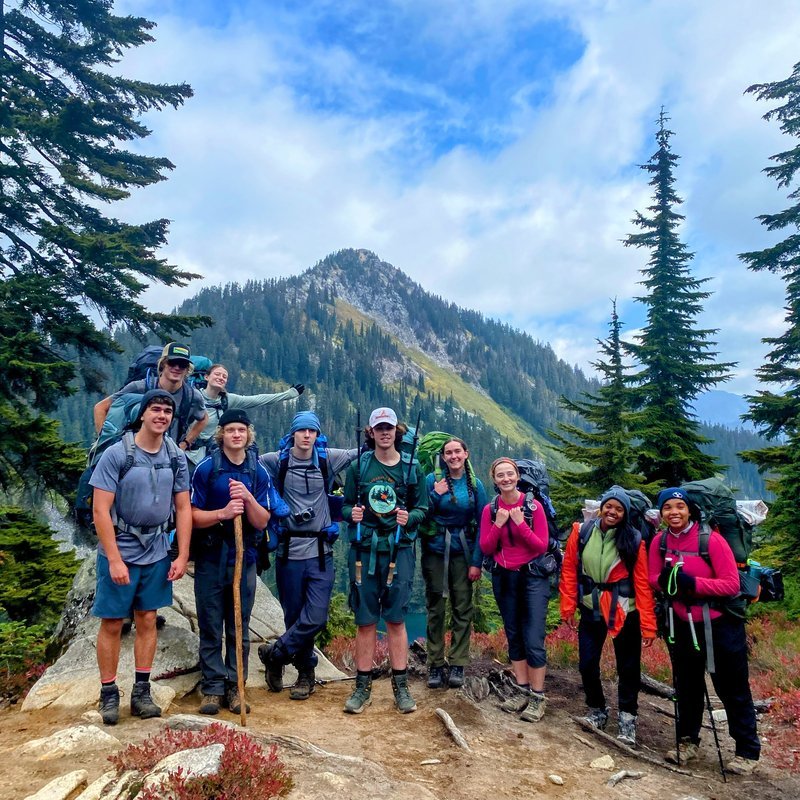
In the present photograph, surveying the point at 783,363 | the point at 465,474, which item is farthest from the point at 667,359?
the point at 465,474

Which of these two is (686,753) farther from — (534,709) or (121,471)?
(121,471)

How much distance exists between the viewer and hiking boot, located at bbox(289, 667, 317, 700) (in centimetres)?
621

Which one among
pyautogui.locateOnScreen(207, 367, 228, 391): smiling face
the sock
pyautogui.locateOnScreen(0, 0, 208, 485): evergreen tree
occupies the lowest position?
the sock

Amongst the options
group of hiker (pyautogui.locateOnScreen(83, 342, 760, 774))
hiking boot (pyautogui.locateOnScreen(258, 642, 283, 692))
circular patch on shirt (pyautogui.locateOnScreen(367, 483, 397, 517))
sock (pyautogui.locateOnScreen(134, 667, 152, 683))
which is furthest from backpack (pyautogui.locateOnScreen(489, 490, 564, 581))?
sock (pyautogui.locateOnScreen(134, 667, 152, 683))

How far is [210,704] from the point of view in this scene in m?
5.24

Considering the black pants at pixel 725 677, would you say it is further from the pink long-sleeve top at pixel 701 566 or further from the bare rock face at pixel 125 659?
the bare rock face at pixel 125 659

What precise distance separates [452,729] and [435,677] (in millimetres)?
1441

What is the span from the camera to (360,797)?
367 centimetres

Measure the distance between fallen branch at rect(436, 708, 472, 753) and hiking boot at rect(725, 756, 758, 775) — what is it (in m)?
2.41

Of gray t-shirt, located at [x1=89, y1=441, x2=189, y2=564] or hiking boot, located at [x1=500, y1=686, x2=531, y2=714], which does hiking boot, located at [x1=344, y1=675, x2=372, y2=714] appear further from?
gray t-shirt, located at [x1=89, y1=441, x2=189, y2=564]

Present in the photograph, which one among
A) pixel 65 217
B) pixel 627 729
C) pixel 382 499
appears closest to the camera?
pixel 627 729

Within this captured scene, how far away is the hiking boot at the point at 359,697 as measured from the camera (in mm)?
5754

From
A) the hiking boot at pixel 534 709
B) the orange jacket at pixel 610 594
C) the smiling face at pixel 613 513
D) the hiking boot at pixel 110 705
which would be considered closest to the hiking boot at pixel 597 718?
the hiking boot at pixel 534 709

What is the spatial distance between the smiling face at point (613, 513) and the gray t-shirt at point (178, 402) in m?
4.60
